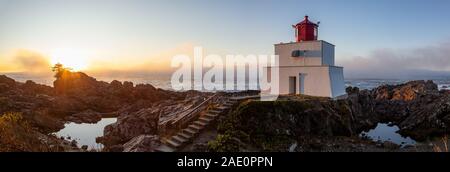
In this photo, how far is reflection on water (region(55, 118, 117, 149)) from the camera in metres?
21.1

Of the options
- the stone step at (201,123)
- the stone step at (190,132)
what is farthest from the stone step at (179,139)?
the stone step at (201,123)

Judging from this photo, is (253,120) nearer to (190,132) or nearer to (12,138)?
(190,132)

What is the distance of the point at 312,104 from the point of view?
703 inches

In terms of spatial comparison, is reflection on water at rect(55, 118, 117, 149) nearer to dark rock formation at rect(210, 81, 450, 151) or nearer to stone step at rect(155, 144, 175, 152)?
stone step at rect(155, 144, 175, 152)

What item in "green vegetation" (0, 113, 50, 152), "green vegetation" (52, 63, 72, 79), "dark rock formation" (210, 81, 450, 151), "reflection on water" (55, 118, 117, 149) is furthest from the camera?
"green vegetation" (52, 63, 72, 79)

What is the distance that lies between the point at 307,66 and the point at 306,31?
2607 mm

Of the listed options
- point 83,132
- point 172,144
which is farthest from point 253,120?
point 83,132

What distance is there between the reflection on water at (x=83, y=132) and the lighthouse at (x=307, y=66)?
13.8 meters

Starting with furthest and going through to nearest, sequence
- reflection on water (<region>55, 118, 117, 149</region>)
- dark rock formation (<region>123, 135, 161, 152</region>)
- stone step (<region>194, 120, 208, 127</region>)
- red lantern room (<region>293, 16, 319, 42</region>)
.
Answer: red lantern room (<region>293, 16, 319, 42</region>) < reflection on water (<region>55, 118, 117, 149</region>) < stone step (<region>194, 120, 208, 127</region>) < dark rock formation (<region>123, 135, 161, 152</region>)

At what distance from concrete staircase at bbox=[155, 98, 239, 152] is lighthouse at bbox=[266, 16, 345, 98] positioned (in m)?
7.14

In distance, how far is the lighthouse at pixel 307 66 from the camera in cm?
2039

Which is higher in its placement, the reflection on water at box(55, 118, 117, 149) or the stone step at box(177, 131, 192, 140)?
the stone step at box(177, 131, 192, 140)

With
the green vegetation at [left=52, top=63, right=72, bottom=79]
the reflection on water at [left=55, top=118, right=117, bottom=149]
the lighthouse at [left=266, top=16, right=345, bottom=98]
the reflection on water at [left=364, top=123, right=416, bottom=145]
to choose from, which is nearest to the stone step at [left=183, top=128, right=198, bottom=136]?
the reflection on water at [left=55, top=118, right=117, bottom=149]
